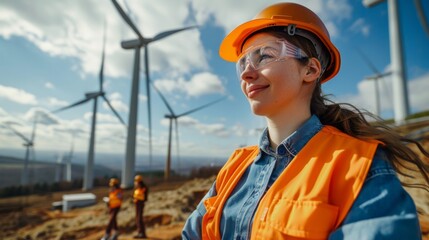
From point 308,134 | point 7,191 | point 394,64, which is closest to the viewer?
point 308,134

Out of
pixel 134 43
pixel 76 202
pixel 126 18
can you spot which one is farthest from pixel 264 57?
pixel 134 43

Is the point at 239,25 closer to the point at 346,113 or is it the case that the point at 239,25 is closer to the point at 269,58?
the point at 269,58

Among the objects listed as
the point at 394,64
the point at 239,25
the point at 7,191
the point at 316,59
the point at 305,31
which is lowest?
the point at 7,191

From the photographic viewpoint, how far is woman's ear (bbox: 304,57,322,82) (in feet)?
5.07

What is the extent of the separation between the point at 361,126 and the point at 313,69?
426mm

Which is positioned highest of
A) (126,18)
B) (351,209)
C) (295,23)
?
(126,18)

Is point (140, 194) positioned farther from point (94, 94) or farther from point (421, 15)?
point (421, 15)

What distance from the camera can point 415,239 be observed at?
2.96 feet

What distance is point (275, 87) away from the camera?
1433 mm

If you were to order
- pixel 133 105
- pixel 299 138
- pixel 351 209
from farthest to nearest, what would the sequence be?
pixel 133 105, pixel 299 138, pixel 351 209

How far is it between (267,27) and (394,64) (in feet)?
64.0

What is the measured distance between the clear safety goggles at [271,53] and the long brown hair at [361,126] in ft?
0.15

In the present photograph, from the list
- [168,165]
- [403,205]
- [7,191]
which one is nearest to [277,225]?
[403,205]

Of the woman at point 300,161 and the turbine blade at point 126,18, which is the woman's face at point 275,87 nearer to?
the woman at point 300,161
